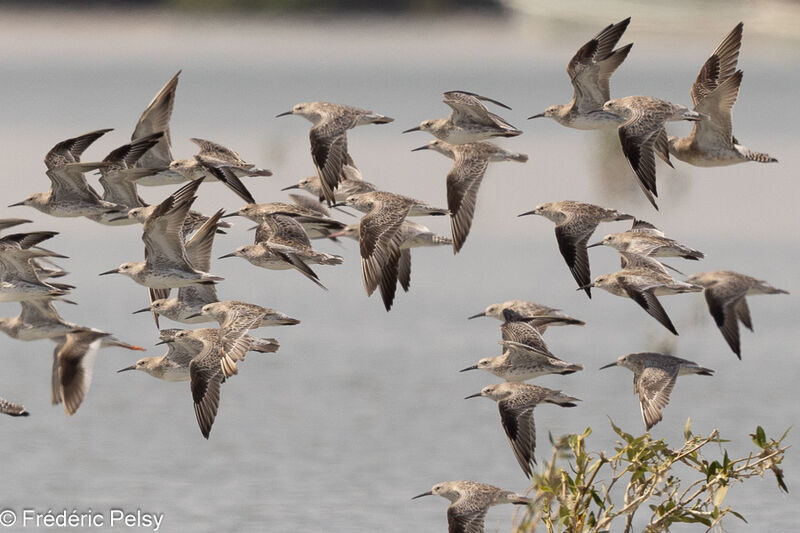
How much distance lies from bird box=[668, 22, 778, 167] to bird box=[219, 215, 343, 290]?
12.3 feet

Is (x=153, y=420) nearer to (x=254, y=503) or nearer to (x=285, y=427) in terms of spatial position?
(x=285, y=427)

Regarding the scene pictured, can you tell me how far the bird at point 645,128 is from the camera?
578 inches

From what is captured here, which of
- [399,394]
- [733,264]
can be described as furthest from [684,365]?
[733,264]

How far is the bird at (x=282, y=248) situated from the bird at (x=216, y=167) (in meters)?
0.50

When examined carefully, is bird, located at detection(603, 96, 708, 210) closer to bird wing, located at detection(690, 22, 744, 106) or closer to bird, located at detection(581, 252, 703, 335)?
bird, located at detection(581, 252, 703, 335)

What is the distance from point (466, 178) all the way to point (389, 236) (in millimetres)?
1817

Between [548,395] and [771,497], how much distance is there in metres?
10.0

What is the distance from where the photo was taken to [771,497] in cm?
2492

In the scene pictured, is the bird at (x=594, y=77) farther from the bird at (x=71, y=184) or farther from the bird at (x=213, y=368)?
the bird at (x=71, y=184)

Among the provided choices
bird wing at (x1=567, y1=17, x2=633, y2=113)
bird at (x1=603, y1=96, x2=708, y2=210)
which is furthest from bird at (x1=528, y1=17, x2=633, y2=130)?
bird at (x1=603, y1=96, x2=708, y2=210)

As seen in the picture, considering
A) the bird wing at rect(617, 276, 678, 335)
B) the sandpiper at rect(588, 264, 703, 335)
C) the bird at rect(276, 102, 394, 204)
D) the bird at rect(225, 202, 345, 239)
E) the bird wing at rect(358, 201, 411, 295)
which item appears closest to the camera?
the bird wing at rect(617, 276, 678, 335)

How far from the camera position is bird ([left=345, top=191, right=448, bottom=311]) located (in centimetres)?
1609

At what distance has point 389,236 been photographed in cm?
1627

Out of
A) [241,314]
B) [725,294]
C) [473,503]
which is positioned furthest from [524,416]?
[241,314]
